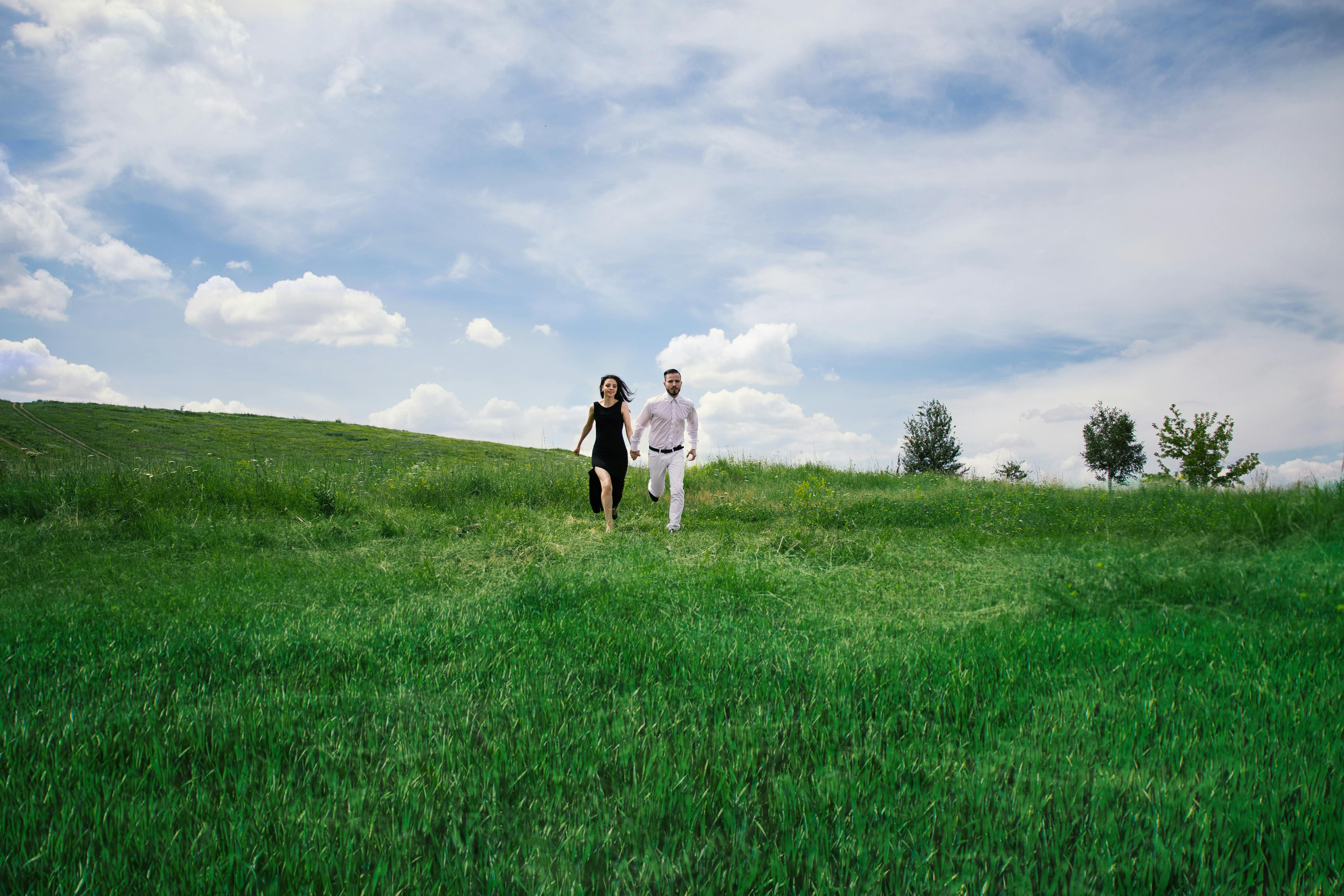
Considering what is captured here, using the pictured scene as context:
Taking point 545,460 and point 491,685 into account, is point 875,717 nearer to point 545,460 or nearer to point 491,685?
point 491,685

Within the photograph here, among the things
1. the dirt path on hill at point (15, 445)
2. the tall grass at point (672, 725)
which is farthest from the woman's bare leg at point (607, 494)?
the dirt path on hill at point (15, 445)

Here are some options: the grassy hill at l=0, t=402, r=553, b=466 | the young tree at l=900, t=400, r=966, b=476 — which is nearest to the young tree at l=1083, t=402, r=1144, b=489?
the young tree at l=900, t=400, r=966, b=476

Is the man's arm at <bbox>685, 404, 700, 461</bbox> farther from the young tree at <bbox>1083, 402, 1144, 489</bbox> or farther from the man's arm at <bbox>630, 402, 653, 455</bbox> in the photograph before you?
the young tree at <bbox>1083, 402, 1144, 489</bbox>

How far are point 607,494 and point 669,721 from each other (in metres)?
7.06

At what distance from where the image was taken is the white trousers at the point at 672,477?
1027 cm

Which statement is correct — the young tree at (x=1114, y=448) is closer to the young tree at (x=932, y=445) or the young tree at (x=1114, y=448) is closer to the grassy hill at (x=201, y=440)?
the young tree at (x=932, y=445)

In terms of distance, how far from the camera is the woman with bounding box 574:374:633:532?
10125 mm

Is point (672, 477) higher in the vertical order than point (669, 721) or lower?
higher

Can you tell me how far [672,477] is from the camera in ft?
34.9

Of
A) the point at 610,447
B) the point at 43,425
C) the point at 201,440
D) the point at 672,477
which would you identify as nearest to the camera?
the point at 610,447

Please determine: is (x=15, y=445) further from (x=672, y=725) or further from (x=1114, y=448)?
(x=1114, y=448)

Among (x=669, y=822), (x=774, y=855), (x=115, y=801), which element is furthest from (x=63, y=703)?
(x=774, y=855)

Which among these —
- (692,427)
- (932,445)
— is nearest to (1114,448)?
(932,445)

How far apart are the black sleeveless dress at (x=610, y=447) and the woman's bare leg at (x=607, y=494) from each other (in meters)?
0.06
